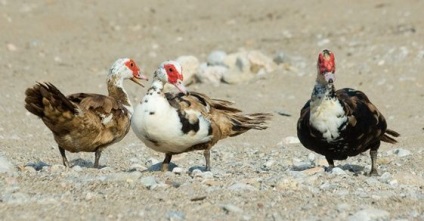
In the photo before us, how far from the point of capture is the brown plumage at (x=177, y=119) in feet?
26.5

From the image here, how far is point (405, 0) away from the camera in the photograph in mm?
19844

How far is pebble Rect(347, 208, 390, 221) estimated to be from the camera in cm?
662

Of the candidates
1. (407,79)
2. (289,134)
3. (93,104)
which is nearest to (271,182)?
(93,104)

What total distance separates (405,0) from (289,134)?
28.9 feet

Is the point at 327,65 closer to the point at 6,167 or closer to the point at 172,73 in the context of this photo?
the point at 172,73

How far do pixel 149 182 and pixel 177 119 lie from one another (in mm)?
890

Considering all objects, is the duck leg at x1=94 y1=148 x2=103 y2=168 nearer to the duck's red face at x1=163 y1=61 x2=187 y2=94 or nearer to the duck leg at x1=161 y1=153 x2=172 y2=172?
the duck leg at x1=161 y1=153 x2=172 y2=172

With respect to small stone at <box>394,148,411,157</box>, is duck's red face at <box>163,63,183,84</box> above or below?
above

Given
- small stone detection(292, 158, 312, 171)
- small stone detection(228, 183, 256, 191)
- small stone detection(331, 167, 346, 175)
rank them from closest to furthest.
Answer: small stone detection(228, 183, 256, 191)
small stone detection(331, 167, 346, 175)
small stone detection(292, 158, 312, 171)

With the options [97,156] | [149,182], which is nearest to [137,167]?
[97,156]

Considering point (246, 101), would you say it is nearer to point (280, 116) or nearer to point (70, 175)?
point (280, 116)

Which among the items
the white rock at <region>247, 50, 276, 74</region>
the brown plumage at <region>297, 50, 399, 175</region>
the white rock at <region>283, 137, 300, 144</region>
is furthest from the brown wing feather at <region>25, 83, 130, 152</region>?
the white rock at <region>247, 50, 276, 74</region>

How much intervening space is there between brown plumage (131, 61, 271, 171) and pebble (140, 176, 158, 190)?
23.8 inches

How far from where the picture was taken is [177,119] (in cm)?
816
